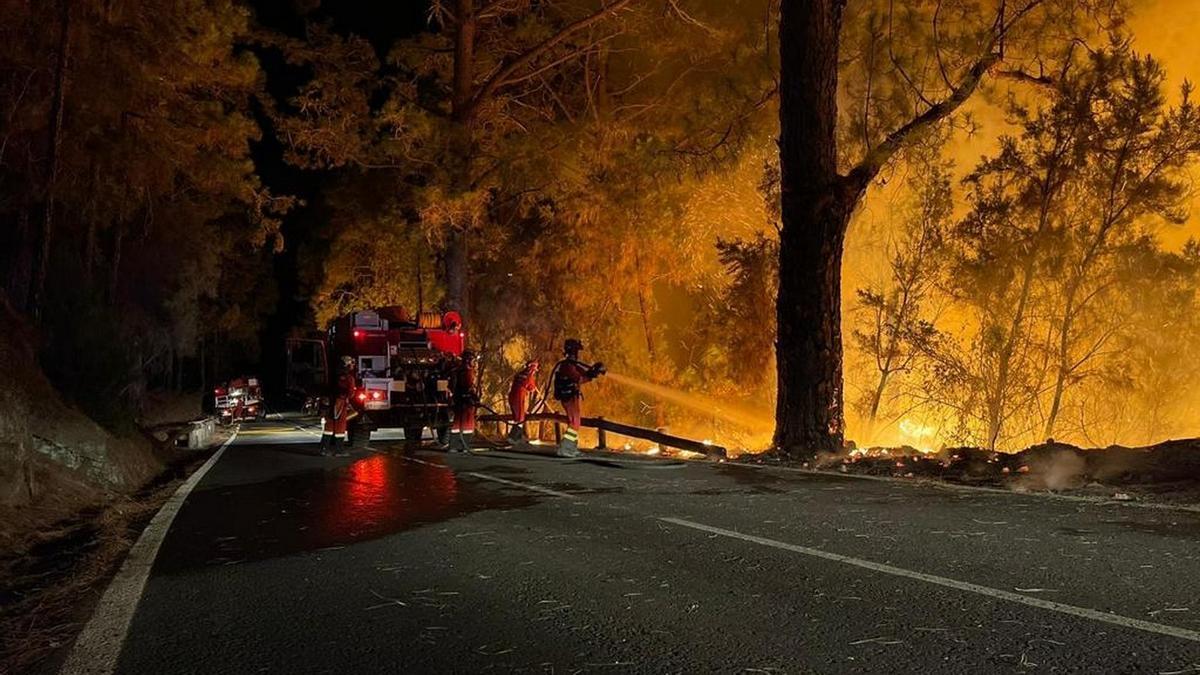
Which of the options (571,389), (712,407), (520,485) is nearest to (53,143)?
(571,389)

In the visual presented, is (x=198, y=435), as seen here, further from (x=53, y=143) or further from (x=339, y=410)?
(x=53, y=143)

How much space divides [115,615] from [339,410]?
11.5 meters

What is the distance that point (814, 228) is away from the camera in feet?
43.7

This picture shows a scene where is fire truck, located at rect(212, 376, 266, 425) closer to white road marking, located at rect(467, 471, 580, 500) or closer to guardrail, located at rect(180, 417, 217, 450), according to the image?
guardrail, located at rect(180, 417, 217, 450)

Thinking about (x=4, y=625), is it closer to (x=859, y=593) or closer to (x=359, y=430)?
(x=859, y=593)

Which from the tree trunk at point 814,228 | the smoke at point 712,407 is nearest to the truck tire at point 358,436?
the smoke at point 712,407

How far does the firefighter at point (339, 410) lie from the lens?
16.7 meters

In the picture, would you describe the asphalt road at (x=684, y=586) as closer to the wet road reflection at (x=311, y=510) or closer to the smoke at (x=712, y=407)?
the wet road reflection at (x=311, y=510)

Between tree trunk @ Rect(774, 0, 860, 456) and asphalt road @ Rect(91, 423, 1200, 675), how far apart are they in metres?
3.91

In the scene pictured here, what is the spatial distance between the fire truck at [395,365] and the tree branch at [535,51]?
5.74m

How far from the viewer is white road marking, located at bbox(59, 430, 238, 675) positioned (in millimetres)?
4512

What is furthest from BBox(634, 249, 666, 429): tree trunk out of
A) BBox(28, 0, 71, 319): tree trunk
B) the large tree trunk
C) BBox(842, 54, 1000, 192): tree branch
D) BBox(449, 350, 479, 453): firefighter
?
BBox(28, 0, 71, 319): tree trunk

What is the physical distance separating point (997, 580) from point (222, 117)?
22761 millimetres

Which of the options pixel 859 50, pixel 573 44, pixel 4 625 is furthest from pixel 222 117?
pixel 4 625
